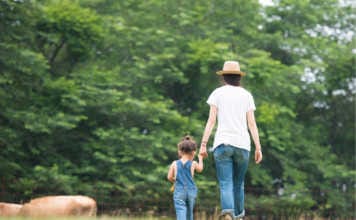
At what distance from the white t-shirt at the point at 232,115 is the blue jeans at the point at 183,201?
2.62ft

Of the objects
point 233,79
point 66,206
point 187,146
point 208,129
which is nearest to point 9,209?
point 66,206

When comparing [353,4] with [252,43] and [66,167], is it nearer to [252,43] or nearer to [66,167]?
[252,43]

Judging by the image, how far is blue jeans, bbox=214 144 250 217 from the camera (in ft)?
22.6

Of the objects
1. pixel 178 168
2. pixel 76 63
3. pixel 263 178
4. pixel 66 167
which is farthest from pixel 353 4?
pixel 178 168

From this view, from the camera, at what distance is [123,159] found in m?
20.7

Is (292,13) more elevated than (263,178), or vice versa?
(292,13)

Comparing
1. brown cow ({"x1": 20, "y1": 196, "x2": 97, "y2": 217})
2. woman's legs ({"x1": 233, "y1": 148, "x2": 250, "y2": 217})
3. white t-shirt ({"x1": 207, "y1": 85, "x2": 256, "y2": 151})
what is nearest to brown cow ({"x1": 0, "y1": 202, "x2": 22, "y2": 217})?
brown cow ({"x1": 20, "y1": 196, "x2": 97, "y2": 217})

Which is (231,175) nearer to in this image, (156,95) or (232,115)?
(232,115)

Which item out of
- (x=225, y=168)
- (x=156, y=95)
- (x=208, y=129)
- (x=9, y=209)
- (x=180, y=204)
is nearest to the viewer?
(x=225, y=168)

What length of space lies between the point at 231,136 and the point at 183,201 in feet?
3.33

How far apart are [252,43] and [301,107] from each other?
382cm

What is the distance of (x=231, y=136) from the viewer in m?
7.11

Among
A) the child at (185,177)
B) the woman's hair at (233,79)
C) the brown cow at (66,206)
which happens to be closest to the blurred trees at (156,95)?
the brown cow at (66,206)

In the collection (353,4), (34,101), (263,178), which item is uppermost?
(353,4)
